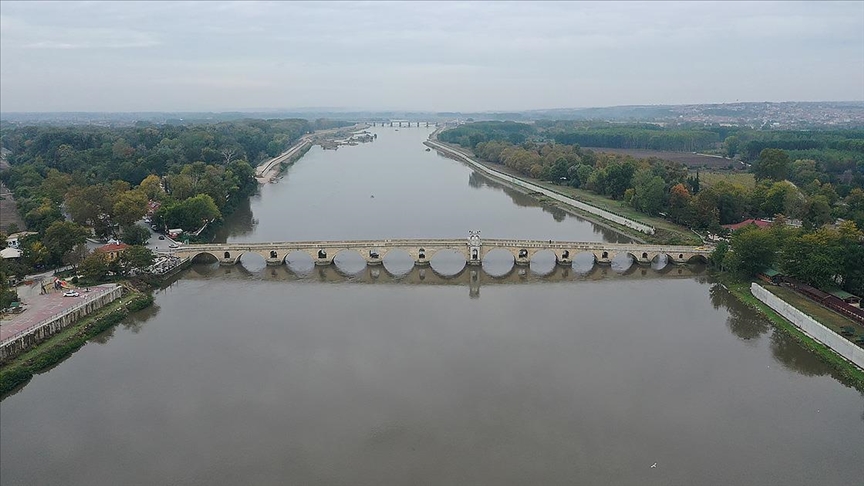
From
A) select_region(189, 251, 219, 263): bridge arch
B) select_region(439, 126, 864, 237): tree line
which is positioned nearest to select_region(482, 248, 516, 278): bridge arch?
select_region(439, 126, 864, 237): tree line

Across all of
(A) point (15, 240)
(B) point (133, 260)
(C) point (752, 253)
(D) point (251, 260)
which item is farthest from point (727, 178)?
(A) point (15, 240)

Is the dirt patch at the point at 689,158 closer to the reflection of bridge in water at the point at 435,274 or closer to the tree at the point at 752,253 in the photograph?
the reflection of bridge in water at the point at 435,274

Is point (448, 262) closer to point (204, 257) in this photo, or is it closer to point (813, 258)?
point (204, 257)

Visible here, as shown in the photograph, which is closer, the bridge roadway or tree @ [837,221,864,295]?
tree @ [837,221,864,295]

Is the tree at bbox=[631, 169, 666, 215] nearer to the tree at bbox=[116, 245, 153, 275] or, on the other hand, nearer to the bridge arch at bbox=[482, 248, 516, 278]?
the bridge arch at bbox=[482, 248, 516, 278]

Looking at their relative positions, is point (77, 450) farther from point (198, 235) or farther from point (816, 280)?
point (816, 280)

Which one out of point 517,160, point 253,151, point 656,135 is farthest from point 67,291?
point 656,135
